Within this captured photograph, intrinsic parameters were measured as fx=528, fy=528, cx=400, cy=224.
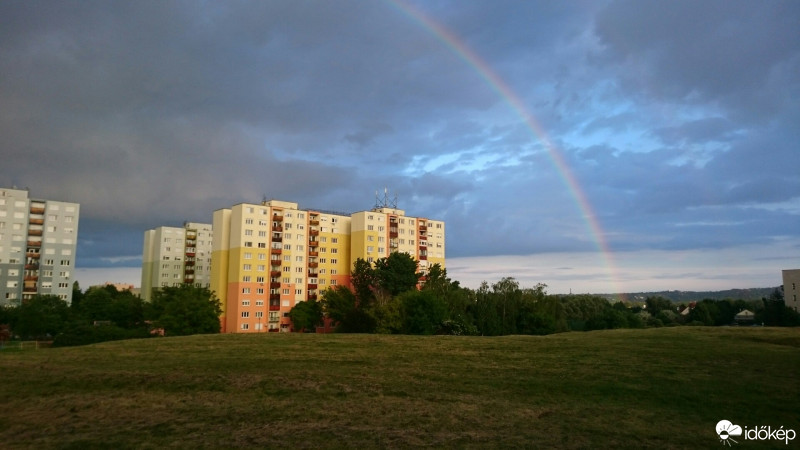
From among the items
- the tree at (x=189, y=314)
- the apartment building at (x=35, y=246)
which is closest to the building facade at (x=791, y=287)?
the tree at (x=189, y=314)

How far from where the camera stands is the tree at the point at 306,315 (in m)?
92.6

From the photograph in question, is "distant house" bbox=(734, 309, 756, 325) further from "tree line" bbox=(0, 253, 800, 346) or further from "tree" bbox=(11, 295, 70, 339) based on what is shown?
"tree" bbox=(11, 295, 70, 339)

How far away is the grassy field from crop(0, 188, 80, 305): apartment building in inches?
3549

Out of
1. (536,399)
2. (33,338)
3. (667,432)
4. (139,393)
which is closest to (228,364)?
(139,393)

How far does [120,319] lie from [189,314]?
115 feet

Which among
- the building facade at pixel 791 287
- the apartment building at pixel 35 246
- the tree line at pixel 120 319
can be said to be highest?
the apartment building at pixel 35 246

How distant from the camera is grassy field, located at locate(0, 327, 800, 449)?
14.6 meters

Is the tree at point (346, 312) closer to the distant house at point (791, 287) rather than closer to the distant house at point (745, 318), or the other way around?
the distant house at point (791, 287)

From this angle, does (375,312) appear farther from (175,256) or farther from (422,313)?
(175,256)

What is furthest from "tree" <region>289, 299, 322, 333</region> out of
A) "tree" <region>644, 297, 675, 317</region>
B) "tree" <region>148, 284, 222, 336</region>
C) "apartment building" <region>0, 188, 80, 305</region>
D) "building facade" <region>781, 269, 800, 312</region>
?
"tree" <region>644, 297, 675, 317</region>

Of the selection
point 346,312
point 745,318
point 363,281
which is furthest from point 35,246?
point 745,318

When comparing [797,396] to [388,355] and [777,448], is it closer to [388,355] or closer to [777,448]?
[777,448]

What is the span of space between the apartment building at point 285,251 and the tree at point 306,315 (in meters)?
6.40

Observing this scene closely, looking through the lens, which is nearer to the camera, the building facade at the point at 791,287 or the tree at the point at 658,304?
the building facade at the point at 791,287
